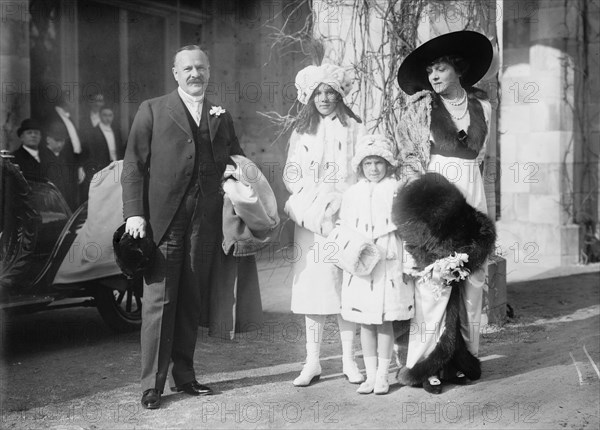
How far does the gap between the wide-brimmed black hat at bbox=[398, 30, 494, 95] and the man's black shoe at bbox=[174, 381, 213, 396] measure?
2.22m

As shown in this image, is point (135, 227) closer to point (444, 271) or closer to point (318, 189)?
point (318, 189)

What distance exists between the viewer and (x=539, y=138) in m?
11.0

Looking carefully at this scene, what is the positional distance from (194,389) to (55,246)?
1599 mm

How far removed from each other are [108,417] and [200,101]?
1.84 meters

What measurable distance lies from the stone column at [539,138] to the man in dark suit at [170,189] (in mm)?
6428

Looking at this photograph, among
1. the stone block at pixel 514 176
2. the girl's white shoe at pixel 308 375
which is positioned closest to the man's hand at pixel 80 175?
the girl's white shoe at pixel 308 375

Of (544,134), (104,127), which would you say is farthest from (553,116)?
(104,127)

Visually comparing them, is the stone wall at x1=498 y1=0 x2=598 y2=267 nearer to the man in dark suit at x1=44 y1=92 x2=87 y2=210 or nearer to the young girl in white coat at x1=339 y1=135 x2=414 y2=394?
the man in dark suit at x1=44 y1=92 x2=87 y2=210

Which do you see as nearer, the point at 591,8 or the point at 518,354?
the point at 518,354

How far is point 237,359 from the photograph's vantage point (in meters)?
6.16

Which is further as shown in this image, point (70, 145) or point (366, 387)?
point (70, 145)

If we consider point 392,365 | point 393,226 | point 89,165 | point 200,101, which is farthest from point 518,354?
point 89,165

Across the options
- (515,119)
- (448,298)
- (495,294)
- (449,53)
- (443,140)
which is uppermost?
(515,119)

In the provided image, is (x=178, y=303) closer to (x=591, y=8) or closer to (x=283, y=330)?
(x=283, y=330)
